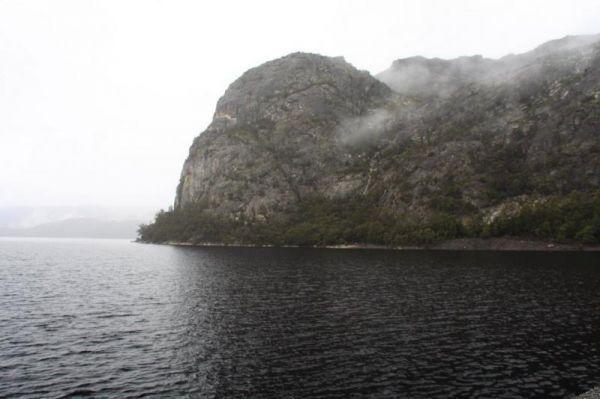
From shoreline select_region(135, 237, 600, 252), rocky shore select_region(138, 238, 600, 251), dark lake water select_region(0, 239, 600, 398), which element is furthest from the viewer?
rocky shore select_region(138, 238, 600, 251)

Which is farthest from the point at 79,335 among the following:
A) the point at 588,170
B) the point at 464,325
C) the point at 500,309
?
the point at 588,170

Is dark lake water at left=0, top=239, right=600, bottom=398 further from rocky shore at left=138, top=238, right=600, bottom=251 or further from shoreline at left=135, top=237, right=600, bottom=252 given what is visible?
rocky shore at left=138, top=238, right=600, bottom=251

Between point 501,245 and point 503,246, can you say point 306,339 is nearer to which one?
point 503,246

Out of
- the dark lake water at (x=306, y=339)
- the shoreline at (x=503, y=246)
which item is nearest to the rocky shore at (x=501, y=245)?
the shoreline at (x=503, y=246)

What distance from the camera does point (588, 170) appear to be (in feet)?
633

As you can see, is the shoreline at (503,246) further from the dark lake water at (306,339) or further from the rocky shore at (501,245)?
the dark lake water at (306,339)

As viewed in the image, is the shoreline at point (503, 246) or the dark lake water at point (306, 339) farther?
the shoreline at point (503, 246)

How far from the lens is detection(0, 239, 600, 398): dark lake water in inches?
1209

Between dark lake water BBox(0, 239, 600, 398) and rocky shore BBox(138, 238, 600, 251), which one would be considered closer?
dark lake water BBox(0, 239, 600, 398)

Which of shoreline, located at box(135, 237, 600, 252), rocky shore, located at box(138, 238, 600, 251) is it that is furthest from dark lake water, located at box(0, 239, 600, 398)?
rocky shore, located at box(138, 238, 600, 251)

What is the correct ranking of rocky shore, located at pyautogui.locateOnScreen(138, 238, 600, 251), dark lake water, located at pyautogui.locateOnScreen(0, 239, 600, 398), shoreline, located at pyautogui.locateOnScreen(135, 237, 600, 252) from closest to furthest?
dark lake water, located at pyautogui.locateOnScreen(0, 239, 600, 398) < shoreline, located at pyautogui.locateOnScreen(135, 237, 600, 252) < rocky shore, located at pyautogui.locateOnScreen(138, 238, 600, 251)

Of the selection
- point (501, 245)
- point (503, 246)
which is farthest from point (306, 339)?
point (501, 245)

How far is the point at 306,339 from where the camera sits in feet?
140

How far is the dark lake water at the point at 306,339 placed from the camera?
30.7 m
